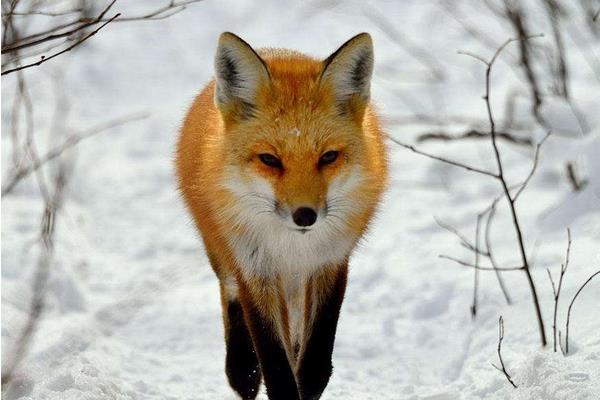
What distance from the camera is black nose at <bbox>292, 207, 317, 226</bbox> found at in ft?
11.2

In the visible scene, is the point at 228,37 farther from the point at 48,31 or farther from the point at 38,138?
the point at 38,138

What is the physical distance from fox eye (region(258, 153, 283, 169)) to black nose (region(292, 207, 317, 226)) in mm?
239

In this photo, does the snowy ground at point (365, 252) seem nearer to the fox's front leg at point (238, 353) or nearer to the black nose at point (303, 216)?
the fox's front leg at point (238, 353)

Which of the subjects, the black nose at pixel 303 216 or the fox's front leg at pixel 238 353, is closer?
the black nose at pixel 303 216

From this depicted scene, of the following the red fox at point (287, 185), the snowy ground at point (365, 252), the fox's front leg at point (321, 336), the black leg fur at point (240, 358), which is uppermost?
the red fox at point (287, 185)

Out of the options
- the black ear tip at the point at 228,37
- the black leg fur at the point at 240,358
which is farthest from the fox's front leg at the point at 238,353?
the black ear tip at the point at 228,37

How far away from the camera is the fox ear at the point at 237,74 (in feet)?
12.2

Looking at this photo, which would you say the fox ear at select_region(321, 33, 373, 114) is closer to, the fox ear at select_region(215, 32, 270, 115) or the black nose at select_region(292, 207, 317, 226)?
the fox ear at select_region(215, 32, 270, 115)

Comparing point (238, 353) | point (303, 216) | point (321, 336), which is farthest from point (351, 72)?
point (238, 353)

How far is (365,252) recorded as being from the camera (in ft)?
23.3

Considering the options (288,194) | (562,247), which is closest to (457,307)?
(562,247)

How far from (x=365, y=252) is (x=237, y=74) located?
11.5 feet

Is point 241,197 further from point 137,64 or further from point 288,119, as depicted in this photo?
point 137,64

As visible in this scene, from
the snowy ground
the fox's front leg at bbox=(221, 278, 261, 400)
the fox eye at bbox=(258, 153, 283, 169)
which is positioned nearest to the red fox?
the fox eye at bbox=(258, 153, 283, 169)
